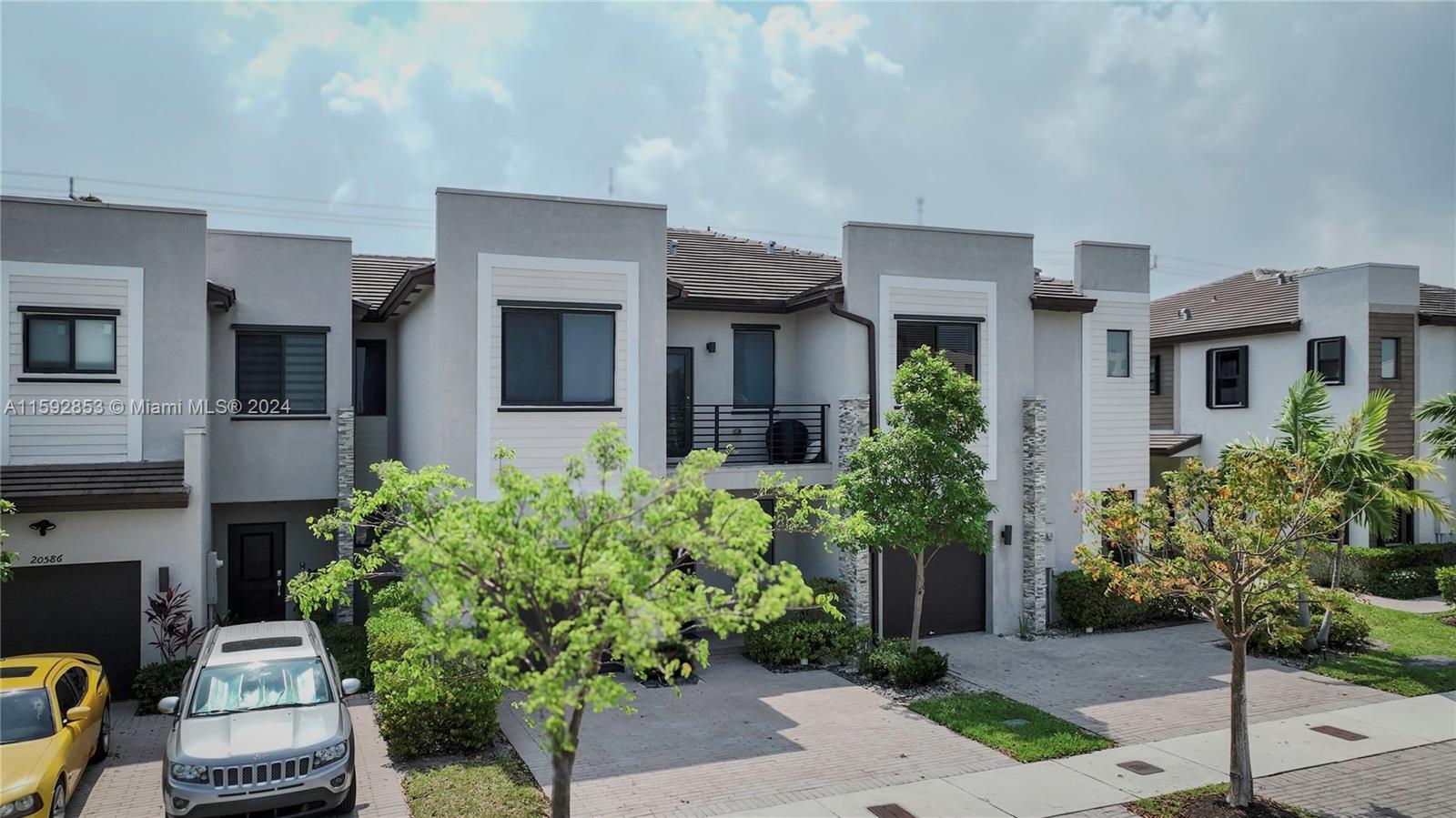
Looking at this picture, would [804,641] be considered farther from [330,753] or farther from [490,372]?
[330,753]

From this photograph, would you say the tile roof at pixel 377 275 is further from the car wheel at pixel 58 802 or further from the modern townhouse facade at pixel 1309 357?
the modern townhouse facade at pixel 1309 357

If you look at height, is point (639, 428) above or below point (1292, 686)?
above

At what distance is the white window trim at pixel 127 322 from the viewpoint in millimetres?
13688

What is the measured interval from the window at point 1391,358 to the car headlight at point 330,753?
2470cm

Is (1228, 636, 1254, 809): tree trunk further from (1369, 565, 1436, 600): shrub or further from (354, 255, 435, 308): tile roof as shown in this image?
(1369, 565, 1436, 600): shrub

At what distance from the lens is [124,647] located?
13680 millimetres

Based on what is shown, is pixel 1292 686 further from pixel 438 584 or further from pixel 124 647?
pixel 124 647

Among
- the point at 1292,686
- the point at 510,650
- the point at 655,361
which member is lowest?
the point at 1292,686

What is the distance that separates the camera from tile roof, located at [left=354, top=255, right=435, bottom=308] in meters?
18.4

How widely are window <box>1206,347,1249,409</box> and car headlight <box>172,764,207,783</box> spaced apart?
981 inches

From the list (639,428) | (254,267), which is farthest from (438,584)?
(254,267)

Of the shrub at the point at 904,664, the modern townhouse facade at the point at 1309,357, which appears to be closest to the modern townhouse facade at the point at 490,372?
the shrub at the point at 904,664

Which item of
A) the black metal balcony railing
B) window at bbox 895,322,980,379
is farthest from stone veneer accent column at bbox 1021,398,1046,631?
the black metal balcony railing

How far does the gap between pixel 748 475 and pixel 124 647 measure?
981 centimetres
